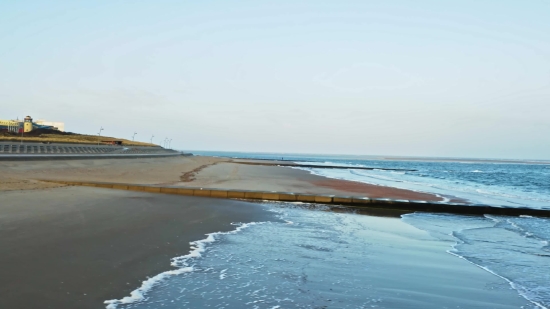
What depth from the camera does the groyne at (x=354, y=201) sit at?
20.2 meters

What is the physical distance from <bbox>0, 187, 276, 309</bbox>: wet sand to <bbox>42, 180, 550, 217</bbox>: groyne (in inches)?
154

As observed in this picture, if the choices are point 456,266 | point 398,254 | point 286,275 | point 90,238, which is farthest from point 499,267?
point 90,238

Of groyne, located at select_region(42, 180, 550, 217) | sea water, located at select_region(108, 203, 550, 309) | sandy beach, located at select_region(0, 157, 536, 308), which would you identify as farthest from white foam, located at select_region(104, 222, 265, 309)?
groyne, located at select_region(42, 180, 550, 217)

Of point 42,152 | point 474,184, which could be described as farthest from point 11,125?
point 474,184

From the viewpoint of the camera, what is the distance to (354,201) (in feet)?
69.1

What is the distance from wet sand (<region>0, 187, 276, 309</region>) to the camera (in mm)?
5926

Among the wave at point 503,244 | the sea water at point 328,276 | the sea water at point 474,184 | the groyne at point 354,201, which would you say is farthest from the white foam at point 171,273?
the sea water at point 474,184

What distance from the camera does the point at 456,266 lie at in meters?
9.45

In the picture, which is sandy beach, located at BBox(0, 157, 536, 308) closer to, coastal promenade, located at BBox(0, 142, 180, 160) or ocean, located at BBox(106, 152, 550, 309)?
ocean, located at BBox(106, 152, 550, 309)

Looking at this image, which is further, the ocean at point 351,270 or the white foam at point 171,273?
the ocean at point 351,270

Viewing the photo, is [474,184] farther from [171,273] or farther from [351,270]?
[171,273]

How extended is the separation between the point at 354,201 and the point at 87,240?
1417 cm

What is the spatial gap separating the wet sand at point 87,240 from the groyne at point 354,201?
3917 millimetres

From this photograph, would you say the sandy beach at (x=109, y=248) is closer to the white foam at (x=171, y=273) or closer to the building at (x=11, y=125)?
the white foam at (x=171, y=273)
